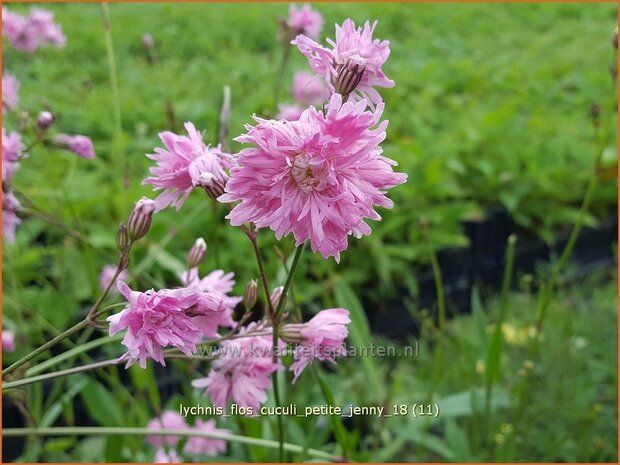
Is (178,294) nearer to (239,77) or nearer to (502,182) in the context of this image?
(502,182)

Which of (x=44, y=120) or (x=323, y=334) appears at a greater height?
(x=44, y=120)

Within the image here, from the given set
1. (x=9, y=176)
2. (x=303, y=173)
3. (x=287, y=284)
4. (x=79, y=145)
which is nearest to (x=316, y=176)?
(x=303, y=173)

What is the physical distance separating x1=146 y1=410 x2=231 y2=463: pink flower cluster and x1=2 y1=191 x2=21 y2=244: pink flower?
0.36 metres

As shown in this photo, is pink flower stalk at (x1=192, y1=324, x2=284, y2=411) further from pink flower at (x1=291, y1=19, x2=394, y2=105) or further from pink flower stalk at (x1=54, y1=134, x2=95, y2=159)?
pink flower stalk at (x1=54, y1=134, x2=95, y2=159)

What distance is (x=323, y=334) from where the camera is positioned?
703 millimetres

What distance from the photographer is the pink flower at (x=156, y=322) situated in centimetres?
59

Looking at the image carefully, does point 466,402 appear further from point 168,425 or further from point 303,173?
point 303,173

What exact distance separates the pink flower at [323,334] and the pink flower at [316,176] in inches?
5.8

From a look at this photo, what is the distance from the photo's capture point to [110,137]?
255 cm

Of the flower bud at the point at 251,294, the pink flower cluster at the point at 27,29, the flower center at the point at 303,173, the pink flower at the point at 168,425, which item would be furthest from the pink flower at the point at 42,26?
the flower center at the point at 303,173

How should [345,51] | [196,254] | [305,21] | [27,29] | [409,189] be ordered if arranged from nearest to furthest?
[345,51]
[196,254]
[305,21]
[27,29]
[409,189]

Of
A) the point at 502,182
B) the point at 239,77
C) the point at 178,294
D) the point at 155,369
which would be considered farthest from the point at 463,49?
the point at 178,294

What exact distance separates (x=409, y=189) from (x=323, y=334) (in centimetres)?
147

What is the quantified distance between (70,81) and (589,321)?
244 cm
